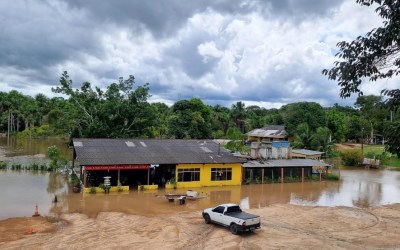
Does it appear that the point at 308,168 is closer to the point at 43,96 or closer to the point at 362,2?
the point at 362,2

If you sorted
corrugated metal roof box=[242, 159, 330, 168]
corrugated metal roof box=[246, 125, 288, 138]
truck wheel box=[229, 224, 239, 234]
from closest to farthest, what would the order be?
truck wheel box=[229, 224, 239, 234]
corrugated metal roof box=[242, 159, 330, 168]
corrugated metal roof box=[246, 125, 288, 138]

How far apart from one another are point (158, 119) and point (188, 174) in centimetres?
2094

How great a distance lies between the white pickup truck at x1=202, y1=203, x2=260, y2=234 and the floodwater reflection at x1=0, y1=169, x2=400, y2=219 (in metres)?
4.88

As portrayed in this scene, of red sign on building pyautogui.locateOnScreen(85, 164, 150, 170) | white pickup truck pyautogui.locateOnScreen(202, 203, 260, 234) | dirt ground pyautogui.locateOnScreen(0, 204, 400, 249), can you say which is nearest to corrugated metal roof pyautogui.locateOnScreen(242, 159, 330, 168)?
red sign on building pyautogui.locateOnScreen(85, 164, 150, 170)

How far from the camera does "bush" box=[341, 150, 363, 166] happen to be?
5209 centimetres

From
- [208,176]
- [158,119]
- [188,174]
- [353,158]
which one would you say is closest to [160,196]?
[188,174]

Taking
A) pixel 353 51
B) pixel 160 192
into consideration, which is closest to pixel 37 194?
pixel 160 192

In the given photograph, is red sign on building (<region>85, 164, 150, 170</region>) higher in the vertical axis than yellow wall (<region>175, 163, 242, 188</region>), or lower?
higher

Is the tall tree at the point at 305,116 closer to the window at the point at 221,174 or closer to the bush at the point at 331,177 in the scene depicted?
the bush at the point at 331,177

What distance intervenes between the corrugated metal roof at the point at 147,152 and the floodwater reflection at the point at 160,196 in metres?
2.58

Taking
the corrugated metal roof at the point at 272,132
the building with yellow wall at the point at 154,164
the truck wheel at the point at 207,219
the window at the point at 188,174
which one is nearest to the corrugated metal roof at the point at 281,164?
the building with yellow wall at the point at 154,164

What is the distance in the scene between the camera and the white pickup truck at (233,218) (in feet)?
57.8

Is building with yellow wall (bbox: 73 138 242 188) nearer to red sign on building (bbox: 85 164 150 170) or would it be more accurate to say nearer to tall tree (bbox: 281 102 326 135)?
red sign on building (bbox: 85 164 150 170)

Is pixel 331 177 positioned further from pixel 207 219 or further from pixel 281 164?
pixel 207 219
